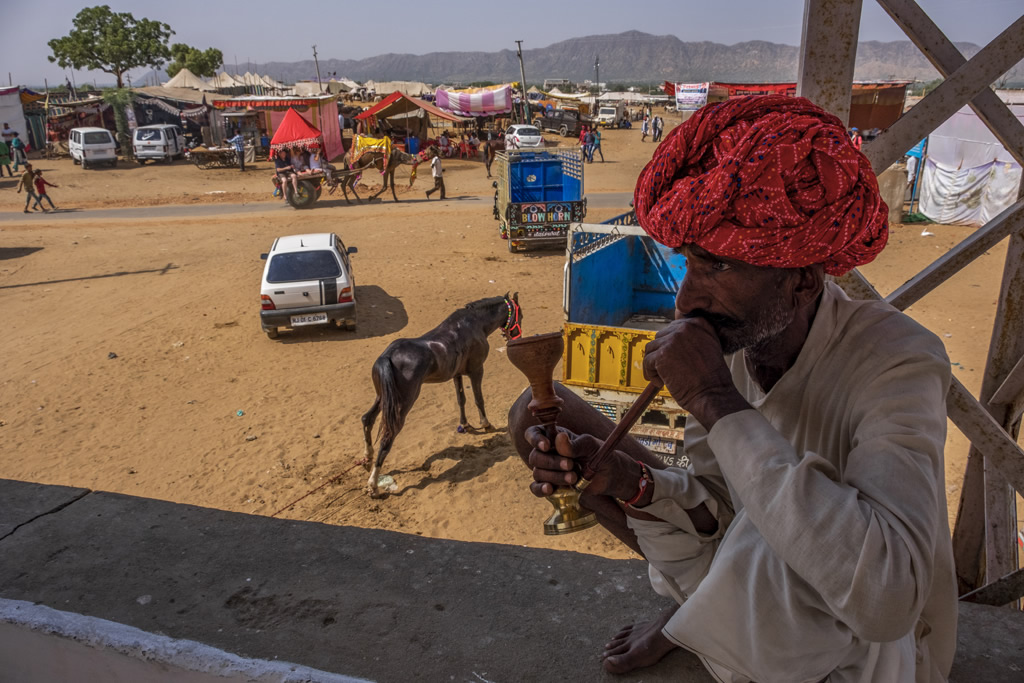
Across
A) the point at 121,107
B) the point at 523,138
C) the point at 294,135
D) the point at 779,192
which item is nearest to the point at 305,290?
the point at 779,192

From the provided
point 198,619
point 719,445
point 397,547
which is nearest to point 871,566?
point 719,445

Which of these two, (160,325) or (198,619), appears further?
(160,325)

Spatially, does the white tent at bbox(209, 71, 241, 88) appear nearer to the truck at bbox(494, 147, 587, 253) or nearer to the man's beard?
the truck at bbox(494, 147, 587, 253)

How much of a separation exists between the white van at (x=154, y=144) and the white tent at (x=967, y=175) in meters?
30.3

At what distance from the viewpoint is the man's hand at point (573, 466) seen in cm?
174

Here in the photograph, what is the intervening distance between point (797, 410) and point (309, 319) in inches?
368

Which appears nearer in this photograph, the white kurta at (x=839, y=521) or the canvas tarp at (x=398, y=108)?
the white kurta at (x=839, y=521)

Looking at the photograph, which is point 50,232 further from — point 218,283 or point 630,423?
point 630,423

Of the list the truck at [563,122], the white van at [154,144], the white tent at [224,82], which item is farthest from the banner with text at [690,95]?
the white tent at [224,82]

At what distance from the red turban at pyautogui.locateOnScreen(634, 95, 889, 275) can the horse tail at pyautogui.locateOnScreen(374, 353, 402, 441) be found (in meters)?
5.08

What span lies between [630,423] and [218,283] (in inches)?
516

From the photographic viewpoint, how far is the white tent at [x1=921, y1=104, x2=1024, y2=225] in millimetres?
16219

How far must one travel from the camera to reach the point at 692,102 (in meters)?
34.9

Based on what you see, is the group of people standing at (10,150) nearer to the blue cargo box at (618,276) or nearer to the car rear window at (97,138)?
the car rear window at (97,138)
